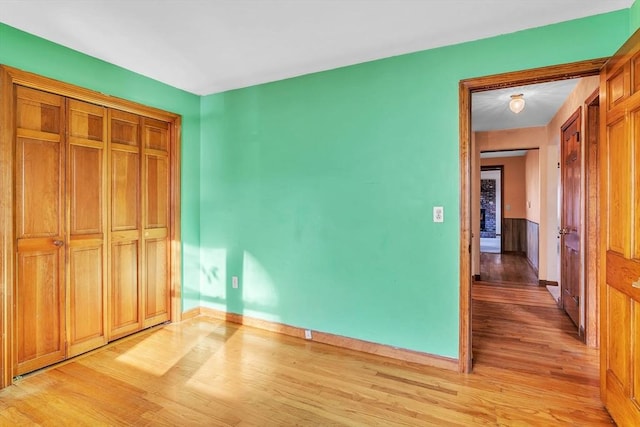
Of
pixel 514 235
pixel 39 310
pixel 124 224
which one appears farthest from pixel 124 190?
pixel 514 235

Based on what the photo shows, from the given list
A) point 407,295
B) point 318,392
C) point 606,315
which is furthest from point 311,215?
point 606,315

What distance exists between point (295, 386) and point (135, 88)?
294 cm

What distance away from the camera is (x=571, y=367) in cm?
261

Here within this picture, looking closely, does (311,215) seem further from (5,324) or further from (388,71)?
(5,324)

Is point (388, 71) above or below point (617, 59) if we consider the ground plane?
above

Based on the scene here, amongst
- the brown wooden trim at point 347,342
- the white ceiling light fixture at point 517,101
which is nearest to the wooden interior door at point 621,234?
the brown wooden trim at point 347,342

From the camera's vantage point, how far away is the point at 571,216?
369cm

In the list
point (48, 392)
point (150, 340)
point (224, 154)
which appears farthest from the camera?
point (224, 154)

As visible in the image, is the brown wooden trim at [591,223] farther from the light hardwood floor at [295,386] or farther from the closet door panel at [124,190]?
the closet door panel at [124,190]

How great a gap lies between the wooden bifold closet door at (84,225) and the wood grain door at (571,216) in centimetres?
422

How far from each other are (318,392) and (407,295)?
1021 mm

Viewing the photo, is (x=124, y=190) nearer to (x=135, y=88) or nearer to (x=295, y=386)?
(x=135, y=88)

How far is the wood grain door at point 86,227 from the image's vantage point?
2727 mm

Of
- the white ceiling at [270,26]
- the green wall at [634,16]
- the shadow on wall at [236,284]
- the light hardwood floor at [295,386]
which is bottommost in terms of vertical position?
the light hardwood floor at [295,386]
